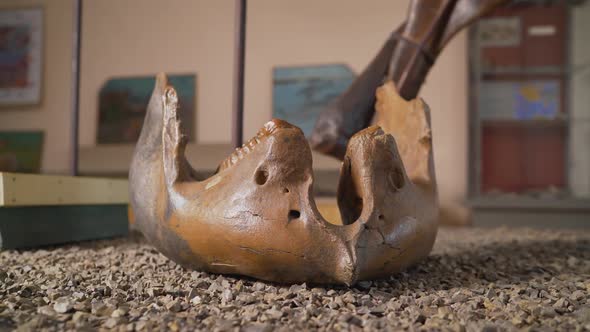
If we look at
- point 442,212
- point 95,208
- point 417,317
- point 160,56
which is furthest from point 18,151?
point 417,317

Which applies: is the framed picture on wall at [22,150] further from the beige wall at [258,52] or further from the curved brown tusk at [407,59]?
the curved brown tusk at [407,59]

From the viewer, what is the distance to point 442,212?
3447 mm

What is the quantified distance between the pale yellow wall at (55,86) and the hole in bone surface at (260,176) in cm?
350

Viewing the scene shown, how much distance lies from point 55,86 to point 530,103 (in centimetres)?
367

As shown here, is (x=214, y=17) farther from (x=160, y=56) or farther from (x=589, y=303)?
(x=589, y=303)

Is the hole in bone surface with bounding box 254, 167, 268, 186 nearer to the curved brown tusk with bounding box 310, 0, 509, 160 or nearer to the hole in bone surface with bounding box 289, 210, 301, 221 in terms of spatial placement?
the hole in bone surface with bounding box 289, 210, 301, 221

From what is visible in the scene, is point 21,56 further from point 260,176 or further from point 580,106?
point 580,106

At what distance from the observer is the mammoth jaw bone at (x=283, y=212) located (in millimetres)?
926

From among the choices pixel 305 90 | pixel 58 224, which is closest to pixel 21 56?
pixel 305 90

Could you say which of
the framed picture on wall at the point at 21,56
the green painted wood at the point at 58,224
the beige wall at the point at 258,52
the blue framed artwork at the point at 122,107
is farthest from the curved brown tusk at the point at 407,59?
the framed picture on wall at the point at 21,56

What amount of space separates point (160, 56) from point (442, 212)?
242 centimetres

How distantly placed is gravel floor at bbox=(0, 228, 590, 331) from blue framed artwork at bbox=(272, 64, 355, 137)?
7.60 feet

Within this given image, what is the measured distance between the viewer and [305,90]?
356 cm

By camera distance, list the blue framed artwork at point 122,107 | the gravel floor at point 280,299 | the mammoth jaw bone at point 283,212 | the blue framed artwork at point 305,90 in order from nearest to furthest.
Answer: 1. the gravel floor at point 280,299
2. the mammoth jaw bone at point 283,212
3. the blue framed artwork at point 305,90
4. the blue framed artwork at point 122,107
